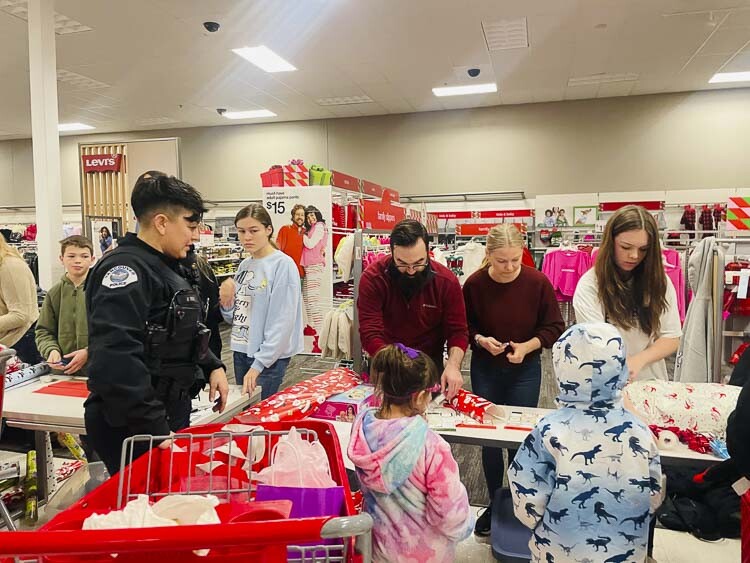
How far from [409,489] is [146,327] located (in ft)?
2.96

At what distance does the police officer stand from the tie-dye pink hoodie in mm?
597

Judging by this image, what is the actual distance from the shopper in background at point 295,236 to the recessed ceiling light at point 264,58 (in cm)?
320

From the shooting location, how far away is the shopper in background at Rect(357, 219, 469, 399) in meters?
2.56

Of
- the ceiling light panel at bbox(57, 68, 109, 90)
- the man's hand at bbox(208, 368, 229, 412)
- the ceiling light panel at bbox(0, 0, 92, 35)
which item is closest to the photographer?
the man's hand at bbox(208, 368, 229, 412)

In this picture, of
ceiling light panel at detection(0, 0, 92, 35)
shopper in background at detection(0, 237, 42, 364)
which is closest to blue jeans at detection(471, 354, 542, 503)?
shopper in background at detection(0, 237, 42, 364)

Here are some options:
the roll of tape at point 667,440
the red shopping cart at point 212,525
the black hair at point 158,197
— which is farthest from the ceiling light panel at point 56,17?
the roll of tape at point 667,440

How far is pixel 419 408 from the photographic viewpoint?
1749 millimetres

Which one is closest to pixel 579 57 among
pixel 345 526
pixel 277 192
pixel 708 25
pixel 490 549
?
pixel 708 25

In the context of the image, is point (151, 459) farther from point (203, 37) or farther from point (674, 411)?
point (203, 37)

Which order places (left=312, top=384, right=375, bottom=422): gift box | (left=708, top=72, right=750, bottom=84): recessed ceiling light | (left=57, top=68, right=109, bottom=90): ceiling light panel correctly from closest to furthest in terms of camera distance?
1. (left=312, top=384, right=375, bottom=422): gift box
2. (left=57, top=68, right=109, bottom=90): ceiling light panel
3. (left=708, top=72, right=750, bottom=84): recessed ceiling light

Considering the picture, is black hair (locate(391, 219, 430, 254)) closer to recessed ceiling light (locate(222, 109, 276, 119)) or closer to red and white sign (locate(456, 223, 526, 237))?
red and white sign (locate(456, 223, 526, 237))

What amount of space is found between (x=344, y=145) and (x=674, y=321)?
1007 cm

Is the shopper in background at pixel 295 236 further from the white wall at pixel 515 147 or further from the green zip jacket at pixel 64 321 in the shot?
the white wall at pixel 515 147

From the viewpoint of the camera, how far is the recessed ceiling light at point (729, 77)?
8945 mm
